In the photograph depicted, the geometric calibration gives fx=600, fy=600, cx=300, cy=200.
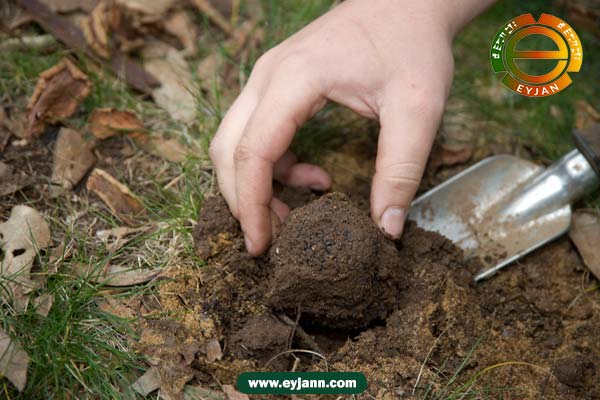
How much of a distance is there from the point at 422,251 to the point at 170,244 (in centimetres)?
93

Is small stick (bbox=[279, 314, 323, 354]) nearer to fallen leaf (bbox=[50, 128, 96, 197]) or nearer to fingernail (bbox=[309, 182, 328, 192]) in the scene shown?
fingernail (bbox=[309, 182, 328, 192])

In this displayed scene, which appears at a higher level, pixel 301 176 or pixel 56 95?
pixel 56 95

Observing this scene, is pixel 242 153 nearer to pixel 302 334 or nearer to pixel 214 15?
pixel 302 334

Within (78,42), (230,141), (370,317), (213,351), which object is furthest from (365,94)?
(78,42)

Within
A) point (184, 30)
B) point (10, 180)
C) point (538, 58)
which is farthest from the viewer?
point (184, 30)

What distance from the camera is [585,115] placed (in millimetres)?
2947

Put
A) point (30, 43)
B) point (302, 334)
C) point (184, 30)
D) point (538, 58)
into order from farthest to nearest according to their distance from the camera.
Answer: point (184, 30) → point (30, 43) → point (538, 58) → point (302, 334)

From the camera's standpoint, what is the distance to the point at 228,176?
7.26 ft

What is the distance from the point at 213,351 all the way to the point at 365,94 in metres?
1.00

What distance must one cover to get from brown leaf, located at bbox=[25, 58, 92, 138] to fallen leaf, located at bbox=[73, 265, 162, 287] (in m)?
0.77

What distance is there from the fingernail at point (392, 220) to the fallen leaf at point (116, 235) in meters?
0.91

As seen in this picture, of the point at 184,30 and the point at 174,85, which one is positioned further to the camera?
the point at 184,30

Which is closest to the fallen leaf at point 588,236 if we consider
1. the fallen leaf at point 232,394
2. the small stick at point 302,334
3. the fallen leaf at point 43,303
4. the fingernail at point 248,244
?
the small stick at point 302,334

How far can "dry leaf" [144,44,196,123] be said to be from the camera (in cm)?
276
